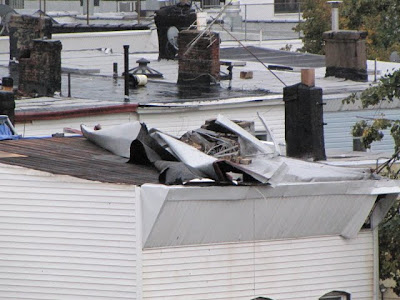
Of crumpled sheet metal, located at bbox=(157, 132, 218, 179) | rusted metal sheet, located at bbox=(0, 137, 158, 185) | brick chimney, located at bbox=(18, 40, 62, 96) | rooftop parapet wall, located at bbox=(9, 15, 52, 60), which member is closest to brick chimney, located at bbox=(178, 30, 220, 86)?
brick chimney, located at bbox=(18, 40, 62, 96)

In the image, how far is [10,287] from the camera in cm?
1838

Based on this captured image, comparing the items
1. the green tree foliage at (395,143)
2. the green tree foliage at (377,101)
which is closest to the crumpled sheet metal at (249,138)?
the green tree foliage at (377,101)

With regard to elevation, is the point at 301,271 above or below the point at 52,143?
below

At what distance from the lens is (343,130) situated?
29.1m

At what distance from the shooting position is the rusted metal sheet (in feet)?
59.5

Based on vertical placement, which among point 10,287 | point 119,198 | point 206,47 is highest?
point 206,47

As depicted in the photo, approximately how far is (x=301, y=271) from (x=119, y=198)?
11.1 ft

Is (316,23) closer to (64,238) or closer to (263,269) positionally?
(263,269)

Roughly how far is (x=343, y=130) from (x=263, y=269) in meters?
10.9

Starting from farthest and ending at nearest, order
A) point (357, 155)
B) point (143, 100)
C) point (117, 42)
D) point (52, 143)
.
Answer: point (117, 42)
point (143, 100)
point (357, 155)
point (52, 143)

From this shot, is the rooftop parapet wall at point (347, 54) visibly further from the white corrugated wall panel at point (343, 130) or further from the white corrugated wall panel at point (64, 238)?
the white corrugated wall panel at point (64, 238)

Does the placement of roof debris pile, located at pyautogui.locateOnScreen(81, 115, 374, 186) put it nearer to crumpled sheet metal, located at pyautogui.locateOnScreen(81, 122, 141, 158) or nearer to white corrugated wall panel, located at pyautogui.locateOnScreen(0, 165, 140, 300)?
crumpled sheet metal, located at pyautogui.locateOnScreen(81, 122, 141, 158)

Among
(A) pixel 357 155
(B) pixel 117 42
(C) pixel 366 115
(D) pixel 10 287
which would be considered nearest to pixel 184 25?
(C) pixel 366 115

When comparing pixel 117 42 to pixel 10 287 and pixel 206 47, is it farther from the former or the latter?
pixel 10 287
